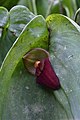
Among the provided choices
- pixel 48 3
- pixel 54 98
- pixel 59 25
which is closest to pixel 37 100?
pixel 54 98

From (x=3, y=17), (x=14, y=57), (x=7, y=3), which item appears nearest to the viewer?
(x=14, y=57)

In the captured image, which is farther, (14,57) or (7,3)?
(7,3)

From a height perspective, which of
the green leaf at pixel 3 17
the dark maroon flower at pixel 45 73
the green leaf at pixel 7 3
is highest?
the green leaf at pixel 3 17

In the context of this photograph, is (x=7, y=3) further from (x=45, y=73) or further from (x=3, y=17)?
(x=45, y=73)

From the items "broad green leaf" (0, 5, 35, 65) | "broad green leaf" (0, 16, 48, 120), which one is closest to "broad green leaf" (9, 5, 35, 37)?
"broad green leaf" (0, 5, 35, 65)

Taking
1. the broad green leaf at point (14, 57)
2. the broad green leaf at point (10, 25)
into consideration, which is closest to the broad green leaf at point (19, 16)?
the broad green leaf at point (10, 25)

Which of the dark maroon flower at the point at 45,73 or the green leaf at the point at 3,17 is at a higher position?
the green leaf at the point at 3,17

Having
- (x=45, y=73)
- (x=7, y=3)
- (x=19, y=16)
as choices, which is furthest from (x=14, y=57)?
(x=7, y=3)

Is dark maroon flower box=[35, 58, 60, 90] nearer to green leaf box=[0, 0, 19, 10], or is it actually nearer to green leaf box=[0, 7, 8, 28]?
green leaf box=[0, 7, 8, 28]

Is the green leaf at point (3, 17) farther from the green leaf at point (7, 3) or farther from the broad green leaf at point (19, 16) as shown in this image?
the green leaf at point (7, 3)
